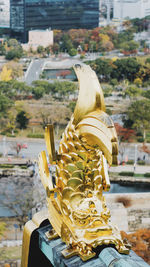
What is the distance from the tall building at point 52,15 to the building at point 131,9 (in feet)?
13.6

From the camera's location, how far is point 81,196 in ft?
18.1

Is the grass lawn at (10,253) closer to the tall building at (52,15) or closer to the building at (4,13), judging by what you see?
the building at (4,13)

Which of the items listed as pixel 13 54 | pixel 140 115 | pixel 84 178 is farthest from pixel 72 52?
pixel 84 178

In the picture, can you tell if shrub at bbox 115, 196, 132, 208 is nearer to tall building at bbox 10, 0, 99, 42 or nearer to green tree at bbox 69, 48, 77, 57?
green tree at bbox 69, 48, 77, 57

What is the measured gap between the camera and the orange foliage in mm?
12734

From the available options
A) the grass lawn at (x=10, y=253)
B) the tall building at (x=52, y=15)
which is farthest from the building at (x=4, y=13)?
the grass lawn at (x=10, y=253)

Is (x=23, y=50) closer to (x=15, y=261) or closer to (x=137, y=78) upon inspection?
(x=137, y=78)

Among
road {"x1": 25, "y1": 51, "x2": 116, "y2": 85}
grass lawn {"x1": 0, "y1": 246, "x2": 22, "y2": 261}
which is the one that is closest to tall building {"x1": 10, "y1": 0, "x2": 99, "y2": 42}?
road {"x1": 25, "y1": 51, "x2": 116, "y2": 85}

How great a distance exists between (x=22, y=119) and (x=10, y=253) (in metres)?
21.0

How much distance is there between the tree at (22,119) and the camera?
35125 mm

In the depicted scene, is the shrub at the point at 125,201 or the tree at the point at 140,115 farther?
the tree at the point at 140,115

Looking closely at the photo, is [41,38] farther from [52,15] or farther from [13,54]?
[13,54]

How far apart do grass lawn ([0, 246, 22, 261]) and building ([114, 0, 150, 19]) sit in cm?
5481

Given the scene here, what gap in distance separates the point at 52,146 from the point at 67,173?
0.41 meters
